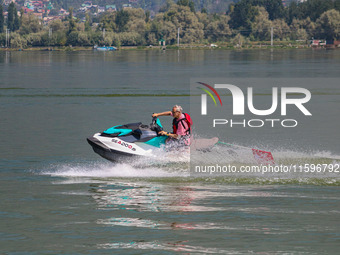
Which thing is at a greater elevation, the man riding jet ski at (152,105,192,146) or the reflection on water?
the man riding jet ski at (152,105,192,146)

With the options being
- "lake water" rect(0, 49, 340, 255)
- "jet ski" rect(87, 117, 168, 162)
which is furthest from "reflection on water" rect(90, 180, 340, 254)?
"jet ski" rect(87, 117, 168, 162)

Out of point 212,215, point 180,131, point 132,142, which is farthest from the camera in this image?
point 132,142

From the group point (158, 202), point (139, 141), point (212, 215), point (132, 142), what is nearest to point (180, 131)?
point (139, 141)

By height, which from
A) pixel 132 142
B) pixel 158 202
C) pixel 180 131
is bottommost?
pixel 158 202

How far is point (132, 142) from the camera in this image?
70.9 ft

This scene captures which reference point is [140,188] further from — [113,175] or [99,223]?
[99,223]

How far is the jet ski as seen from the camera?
2164 cm

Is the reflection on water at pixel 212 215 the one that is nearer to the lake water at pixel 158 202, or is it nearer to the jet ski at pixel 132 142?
the lake water at pixel 158 202

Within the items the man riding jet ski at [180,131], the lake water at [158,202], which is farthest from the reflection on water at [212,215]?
the man riding jet ski at [180,131]

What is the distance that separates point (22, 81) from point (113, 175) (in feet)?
179

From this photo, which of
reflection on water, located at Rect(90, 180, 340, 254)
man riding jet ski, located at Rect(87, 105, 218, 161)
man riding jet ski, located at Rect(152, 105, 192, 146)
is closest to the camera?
reflection on water, located at Rect(90, 180, 340, 254)

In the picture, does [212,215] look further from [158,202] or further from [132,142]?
[132,142]

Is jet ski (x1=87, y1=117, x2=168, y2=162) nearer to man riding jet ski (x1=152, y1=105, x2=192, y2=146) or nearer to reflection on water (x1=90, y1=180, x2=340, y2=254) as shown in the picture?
man riding jet ski (x1=152, y1=105, x2=192, y2=146)

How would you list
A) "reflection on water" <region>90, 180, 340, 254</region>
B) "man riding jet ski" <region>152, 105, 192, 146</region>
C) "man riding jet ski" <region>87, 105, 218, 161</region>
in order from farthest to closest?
"man riding jet ski" <region>87, 105, 218, 161</region> < "man riding jet ski" <region>152, 105, 192, 146</region> < "reflection on water" <region>90, 180, 340, 254</region>
